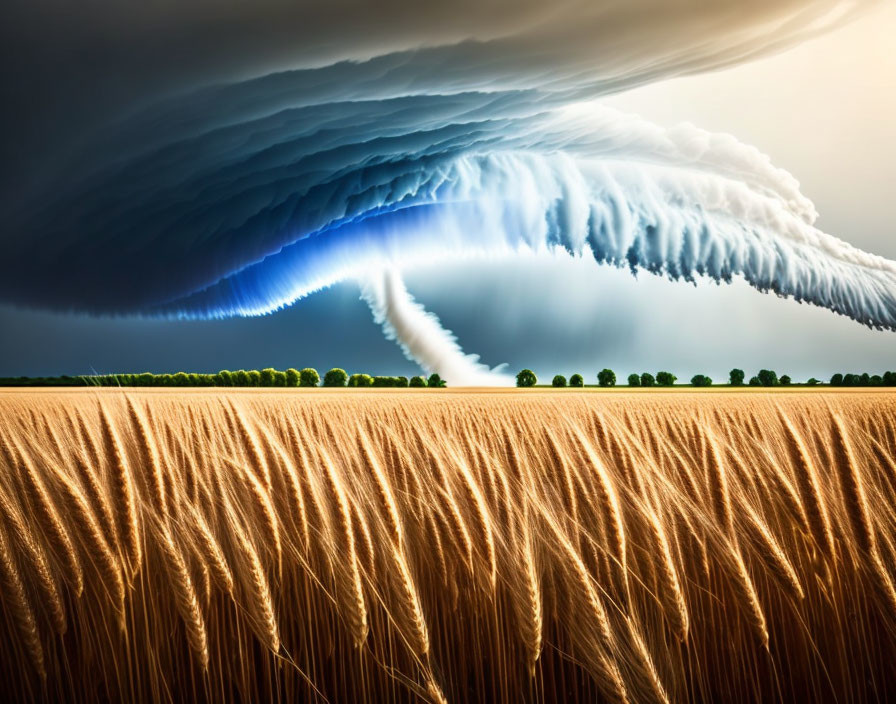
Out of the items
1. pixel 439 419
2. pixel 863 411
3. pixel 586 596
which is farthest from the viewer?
pixel 863 411

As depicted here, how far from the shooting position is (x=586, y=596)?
78cm

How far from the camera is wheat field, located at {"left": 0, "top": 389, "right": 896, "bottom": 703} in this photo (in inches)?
31.0

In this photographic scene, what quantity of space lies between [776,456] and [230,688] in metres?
0.88

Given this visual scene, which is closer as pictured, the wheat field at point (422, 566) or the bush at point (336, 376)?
the wheat field at point (422, 566)

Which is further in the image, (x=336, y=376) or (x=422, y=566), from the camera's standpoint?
(x=336, y=376)

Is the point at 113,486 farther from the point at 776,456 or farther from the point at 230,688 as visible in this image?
the point at 776,456

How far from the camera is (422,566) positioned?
2.73ft

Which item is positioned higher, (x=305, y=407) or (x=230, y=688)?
(x=305, y=407)

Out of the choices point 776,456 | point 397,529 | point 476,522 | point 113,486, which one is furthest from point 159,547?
point 776,456

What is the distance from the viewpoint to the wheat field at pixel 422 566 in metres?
0.79

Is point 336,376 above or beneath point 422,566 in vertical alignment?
above

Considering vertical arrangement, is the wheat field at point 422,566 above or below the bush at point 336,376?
below

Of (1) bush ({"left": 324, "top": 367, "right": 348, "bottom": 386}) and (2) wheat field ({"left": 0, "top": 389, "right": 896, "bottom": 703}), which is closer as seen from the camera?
(2) wheat field ({"left": 0, "top": 389, "right": 896, "bottom": 703})

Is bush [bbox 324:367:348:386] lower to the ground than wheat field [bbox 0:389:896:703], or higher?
higher
